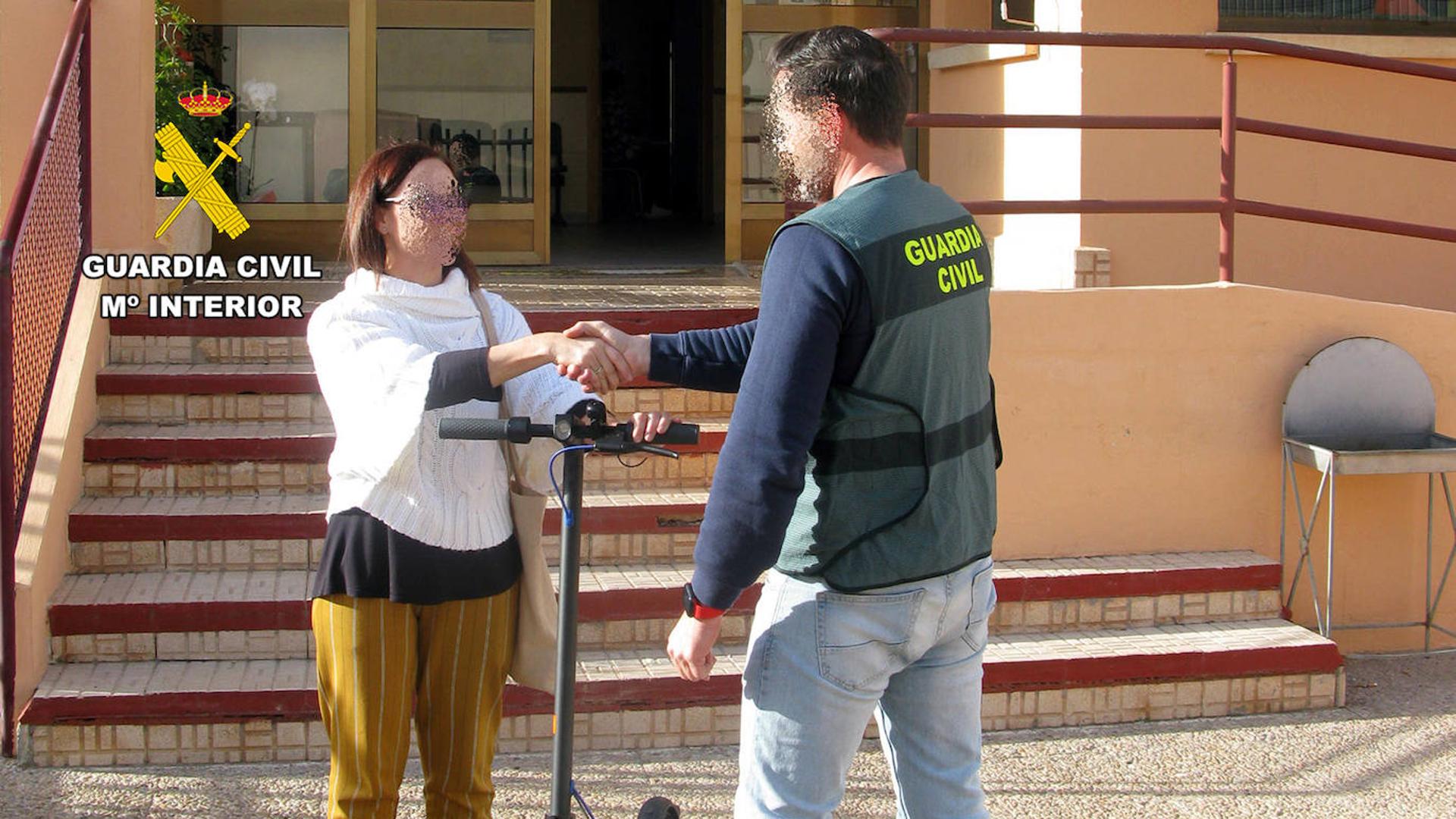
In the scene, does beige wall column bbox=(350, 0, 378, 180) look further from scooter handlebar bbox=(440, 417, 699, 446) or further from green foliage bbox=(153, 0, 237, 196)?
scooter handlebar bbox=(440, 417, 699, 446)

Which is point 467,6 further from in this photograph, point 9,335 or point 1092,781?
point 1092,781

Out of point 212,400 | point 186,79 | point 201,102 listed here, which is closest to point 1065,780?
point 212,400

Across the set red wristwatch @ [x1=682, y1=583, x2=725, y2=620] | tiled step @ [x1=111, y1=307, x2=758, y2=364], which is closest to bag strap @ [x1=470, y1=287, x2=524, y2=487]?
red wristwatch @ [x1=682, y1=583, x2=725, y2=620]

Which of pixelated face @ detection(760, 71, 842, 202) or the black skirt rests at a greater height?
pixelated face @ detection(760, 71, 842, 202)

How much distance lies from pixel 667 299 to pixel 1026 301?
194 centimetres

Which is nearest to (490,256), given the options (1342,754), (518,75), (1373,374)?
(518,75)

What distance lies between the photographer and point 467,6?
9141 millimetres

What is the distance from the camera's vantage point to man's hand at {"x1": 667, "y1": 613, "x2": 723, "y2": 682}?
8.90 ft

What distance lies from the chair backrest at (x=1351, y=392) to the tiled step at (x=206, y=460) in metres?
2.23

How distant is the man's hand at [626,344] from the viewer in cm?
307

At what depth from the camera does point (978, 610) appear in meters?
2.85

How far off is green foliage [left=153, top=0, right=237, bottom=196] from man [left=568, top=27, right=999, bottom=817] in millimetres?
5103

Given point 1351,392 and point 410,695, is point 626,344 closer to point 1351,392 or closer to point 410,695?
point 410,695

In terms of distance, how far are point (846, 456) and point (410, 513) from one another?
40.8 inches
